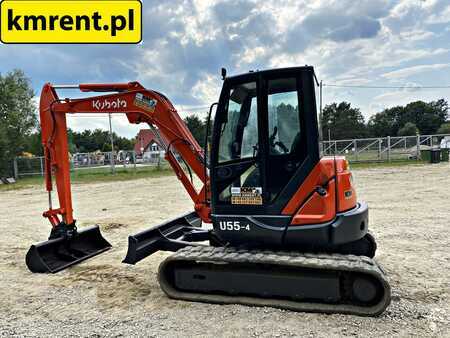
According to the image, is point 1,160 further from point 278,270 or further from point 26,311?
point 278,270

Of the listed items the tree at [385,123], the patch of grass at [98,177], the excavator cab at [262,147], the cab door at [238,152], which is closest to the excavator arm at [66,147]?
the cab door at [238,152]

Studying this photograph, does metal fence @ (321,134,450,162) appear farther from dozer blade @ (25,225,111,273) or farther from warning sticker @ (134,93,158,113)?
warning sticker @ (134,93,158,113)

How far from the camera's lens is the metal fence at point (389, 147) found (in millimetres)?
28219

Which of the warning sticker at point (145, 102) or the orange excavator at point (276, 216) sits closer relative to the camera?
the orange excavator at point (276, 216)

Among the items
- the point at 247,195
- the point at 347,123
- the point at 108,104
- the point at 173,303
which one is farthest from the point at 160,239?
the point at 347,123

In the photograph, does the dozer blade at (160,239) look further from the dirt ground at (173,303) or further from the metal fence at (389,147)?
the metal fence at (389,147)

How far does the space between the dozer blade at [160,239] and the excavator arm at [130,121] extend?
21.5 inches

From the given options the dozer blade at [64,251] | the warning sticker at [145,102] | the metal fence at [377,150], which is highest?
the warning sticker at [145,102]

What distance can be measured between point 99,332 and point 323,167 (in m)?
2.95

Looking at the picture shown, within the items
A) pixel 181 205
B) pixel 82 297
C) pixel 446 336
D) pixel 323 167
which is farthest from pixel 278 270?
pixel 181 205

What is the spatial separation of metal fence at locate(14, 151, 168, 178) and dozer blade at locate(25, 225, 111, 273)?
2123 centimetres

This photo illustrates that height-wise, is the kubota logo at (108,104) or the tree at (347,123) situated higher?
the tree at (347,123)

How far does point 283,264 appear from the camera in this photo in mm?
4066

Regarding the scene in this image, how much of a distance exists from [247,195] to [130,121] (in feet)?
8.65
